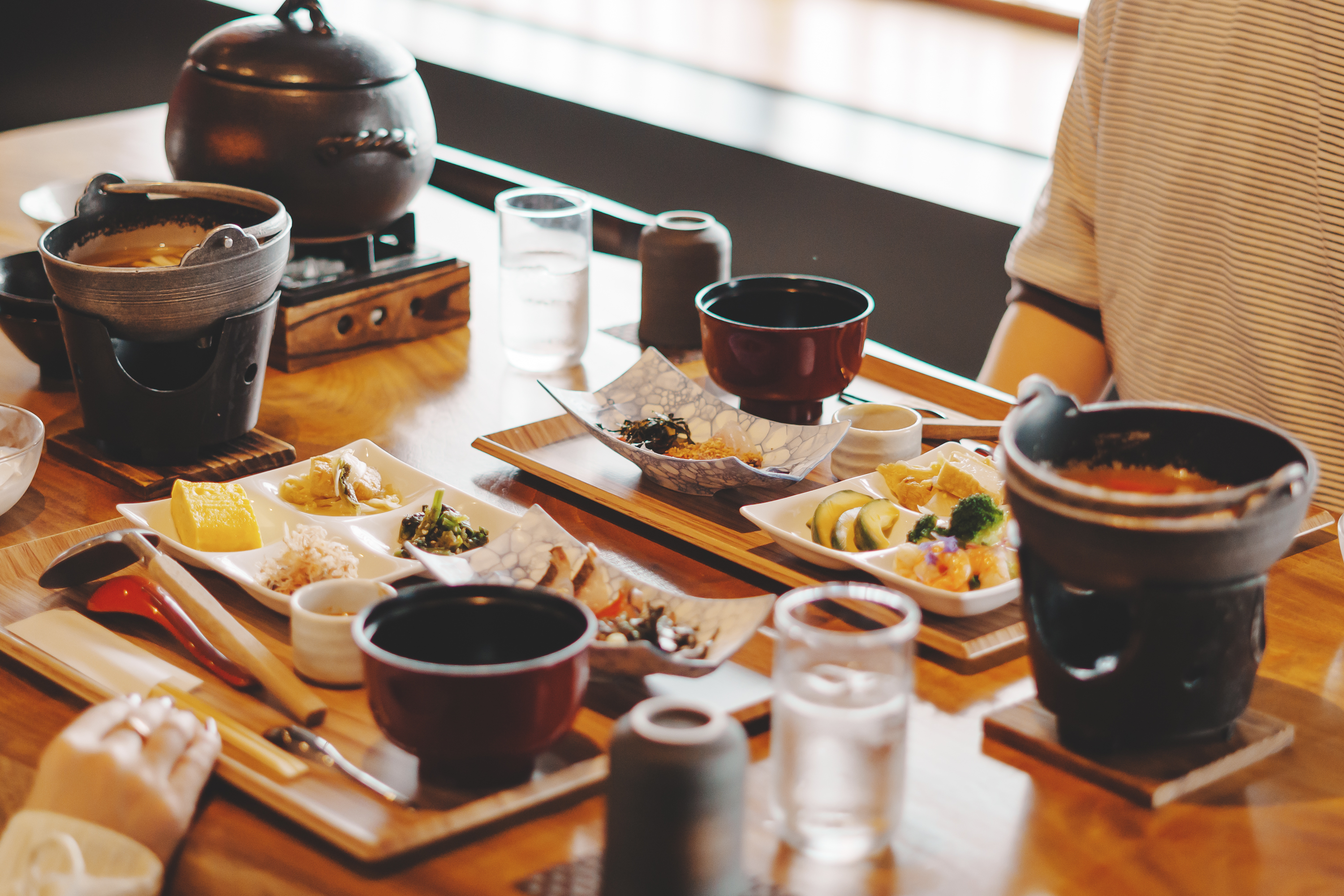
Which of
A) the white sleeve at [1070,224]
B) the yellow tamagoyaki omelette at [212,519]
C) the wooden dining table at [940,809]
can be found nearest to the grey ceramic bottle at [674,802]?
the wooden dining table at [940,809]

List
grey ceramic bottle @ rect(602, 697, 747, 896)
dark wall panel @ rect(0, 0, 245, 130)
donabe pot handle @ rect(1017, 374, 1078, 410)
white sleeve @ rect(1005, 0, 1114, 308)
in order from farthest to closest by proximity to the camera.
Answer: dark wall panel @ rect(0, 0, 245, 130)
white sleeve @ rect(1005, 0, 1114, 308)
donabe pot handle @ rect(1017, 374, 1078, 410)
grey ceramic bottle @ rect(602, 697, 747, 896)

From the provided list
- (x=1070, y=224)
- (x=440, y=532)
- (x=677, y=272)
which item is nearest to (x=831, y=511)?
(x=440, y=532)

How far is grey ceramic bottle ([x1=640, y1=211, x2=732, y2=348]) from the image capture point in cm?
194

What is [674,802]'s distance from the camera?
767mm

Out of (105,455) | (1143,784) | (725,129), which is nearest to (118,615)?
(105,455)

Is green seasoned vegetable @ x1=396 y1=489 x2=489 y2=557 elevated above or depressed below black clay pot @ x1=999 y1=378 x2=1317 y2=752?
below

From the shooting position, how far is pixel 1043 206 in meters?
2.27

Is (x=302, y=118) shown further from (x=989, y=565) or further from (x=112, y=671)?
(x=989, y=565)

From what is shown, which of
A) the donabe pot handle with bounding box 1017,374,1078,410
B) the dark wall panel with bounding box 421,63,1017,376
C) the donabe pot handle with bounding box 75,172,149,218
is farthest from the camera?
the dark wall panel with bounding box 421,63,1017,376

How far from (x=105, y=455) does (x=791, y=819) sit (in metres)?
1.00

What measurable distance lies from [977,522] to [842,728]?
1.42ft

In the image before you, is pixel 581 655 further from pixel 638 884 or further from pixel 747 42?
pixel 747 42

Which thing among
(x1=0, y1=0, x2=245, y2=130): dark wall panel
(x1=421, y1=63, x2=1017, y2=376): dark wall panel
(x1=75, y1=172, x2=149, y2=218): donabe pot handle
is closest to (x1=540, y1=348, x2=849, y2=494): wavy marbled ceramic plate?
(x1=75, y1=172, x2=149, y2=218): donabe pot handle

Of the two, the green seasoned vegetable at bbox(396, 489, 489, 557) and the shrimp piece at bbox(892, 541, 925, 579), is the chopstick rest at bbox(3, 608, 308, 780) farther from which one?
the shrimp piece at bbox(892, 541, 925, 579)
